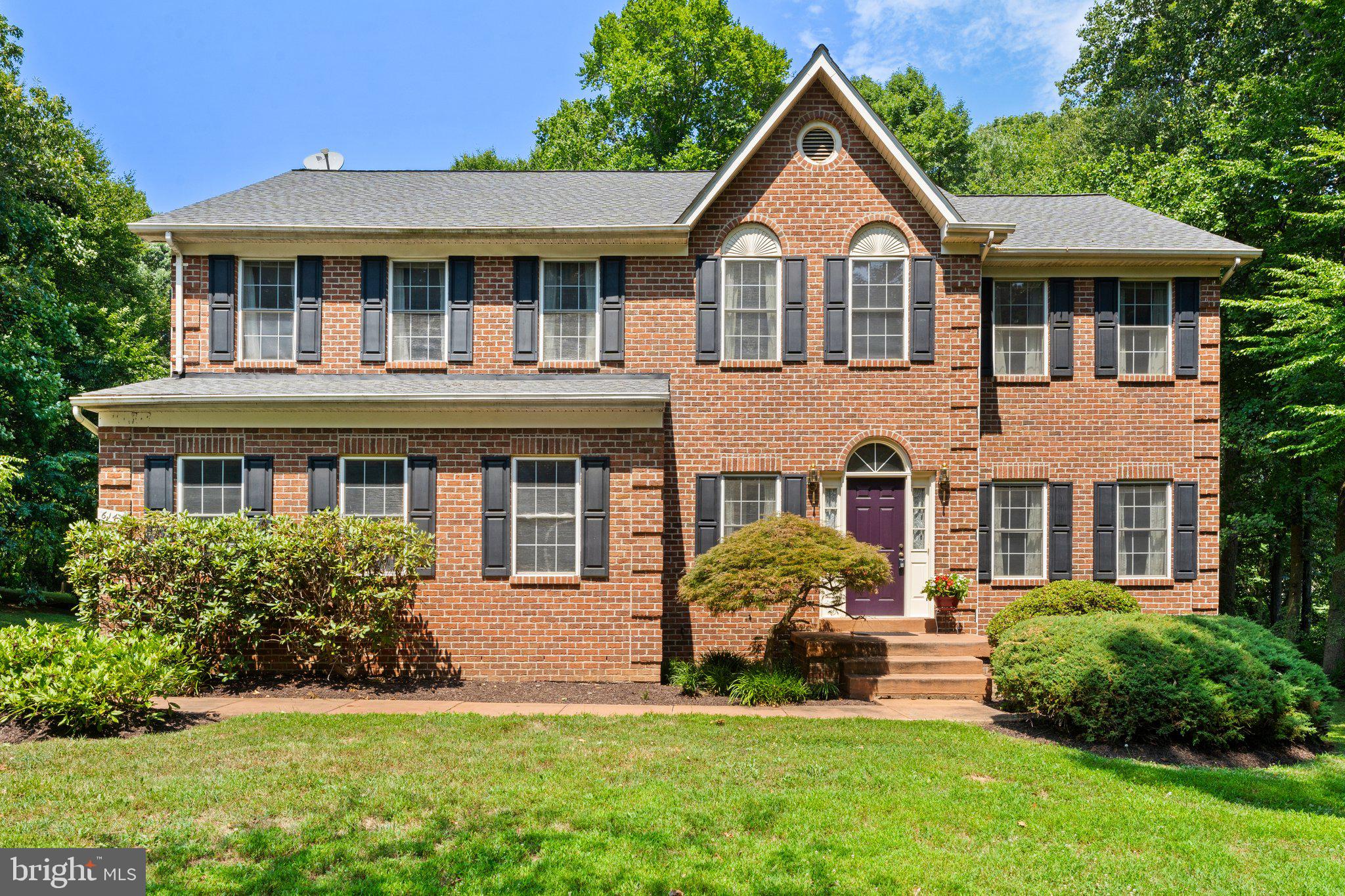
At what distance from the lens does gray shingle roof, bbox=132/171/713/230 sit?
12.4 meters

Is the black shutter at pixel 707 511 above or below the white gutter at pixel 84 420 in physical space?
below

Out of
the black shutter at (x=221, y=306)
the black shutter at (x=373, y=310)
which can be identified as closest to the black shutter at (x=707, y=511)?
the black shutter at (x=373, y=310)

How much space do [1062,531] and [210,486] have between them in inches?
516

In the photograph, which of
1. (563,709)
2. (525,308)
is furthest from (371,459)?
(563,709)

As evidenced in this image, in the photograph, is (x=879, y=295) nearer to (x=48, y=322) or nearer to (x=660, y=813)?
(x=660, y=813)

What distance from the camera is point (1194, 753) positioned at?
8125 millimetres

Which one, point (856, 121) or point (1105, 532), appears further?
point (1105, 532)

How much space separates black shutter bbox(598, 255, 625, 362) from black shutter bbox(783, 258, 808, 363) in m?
2.54

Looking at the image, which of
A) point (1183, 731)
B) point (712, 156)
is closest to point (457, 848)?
point (1183, 731)

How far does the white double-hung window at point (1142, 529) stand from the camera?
12.9 metres

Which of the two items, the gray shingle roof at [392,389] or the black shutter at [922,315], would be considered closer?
the gray shingle roof at [392,389]

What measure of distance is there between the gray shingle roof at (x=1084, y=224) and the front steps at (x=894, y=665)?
21.2 ft

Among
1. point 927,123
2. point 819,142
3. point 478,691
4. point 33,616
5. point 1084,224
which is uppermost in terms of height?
point 927,123

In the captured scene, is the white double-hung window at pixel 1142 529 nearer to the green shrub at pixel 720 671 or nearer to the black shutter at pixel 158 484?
the green shrub at pixel 720 671
